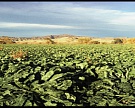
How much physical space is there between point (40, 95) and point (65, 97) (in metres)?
0.48

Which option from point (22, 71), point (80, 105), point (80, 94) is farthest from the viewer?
point (22, 71)

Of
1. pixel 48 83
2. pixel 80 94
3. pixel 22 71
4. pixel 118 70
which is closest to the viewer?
pixel 48 83

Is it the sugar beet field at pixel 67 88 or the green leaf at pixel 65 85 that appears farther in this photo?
the green leaf at pixel 65 85

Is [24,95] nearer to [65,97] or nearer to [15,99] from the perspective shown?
[15,99]

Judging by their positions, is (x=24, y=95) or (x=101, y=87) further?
(x=101, y=87)

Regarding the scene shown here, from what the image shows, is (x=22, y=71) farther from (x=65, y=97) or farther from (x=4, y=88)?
(x=65, y=97)

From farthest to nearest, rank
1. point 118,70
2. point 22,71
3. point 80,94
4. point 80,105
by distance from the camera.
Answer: point 118,70, point 22,71, point 80,94, point 80,105

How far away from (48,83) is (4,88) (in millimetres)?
1134

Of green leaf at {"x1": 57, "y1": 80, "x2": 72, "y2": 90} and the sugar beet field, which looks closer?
the sugar beet field

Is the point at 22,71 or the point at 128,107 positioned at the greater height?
the point at 22,71

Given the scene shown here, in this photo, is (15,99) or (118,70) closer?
(15,99)

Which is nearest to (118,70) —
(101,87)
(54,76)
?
(101,87)

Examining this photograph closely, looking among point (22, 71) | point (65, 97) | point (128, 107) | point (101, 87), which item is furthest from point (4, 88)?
point (128, 107)

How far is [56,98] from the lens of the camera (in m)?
5.29
